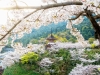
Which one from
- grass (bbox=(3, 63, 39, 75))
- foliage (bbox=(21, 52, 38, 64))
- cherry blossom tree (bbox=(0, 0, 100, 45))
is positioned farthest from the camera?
foliage (bbox=(21, 52, 38, 64))

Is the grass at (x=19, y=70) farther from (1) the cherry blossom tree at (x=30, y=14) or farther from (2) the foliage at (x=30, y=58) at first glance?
(1) the cherry blossom tree at (x=30, y=14)

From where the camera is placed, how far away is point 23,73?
1173 centimetres

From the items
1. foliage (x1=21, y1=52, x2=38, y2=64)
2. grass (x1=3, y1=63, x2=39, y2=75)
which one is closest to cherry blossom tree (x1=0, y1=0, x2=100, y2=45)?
grass (x1=3, y1=63, x2=39, y2=75)

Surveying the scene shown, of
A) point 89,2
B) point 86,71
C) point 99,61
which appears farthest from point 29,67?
point 89,2

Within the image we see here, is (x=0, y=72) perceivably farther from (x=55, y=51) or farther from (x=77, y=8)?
(x=77, y=8)

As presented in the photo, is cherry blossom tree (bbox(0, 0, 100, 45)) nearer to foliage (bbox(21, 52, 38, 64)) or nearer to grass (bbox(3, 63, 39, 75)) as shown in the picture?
grass (bbox(3, 63, 39, 75))

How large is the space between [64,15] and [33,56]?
29.1 ft

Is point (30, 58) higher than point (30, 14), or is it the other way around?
point (30, 14)

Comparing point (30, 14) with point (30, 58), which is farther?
point (30, 58)

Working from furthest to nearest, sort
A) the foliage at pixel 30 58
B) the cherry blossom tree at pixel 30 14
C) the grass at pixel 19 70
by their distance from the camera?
the foliage at pixel 30 58 → the grass at pixel 19 70 → the cherry blossom tree at pixel 30 14

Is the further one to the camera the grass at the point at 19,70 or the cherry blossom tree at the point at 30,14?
the grass at the point at 19,70

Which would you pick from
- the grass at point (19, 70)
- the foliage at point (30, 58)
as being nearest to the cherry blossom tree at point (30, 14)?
the grass at point (19, 70)

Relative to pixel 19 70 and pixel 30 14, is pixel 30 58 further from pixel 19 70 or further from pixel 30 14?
pixel 30 14

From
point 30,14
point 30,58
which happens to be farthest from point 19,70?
point 30,14
